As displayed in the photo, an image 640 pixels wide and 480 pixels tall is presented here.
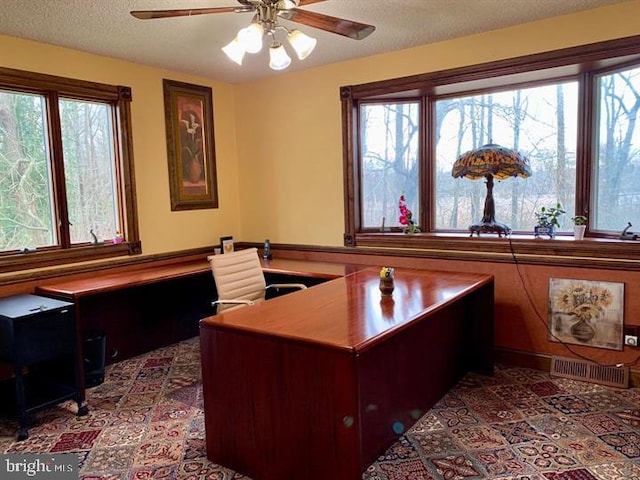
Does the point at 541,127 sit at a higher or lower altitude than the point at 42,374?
higher

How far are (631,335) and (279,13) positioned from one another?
9.41 ft

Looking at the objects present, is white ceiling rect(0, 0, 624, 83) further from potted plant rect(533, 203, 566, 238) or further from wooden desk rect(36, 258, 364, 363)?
wooden desk rect(36, 258, 364, 363)

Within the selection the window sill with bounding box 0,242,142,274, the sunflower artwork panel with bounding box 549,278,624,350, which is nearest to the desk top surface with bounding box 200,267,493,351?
the sunflower artwork panel with bounding box 549,278,624,350

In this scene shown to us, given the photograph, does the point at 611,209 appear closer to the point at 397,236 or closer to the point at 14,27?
the point at 397,236

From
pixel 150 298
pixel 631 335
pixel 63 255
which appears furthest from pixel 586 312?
pixel 63 255

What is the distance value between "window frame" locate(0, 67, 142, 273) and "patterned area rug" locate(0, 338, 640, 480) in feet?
3.30

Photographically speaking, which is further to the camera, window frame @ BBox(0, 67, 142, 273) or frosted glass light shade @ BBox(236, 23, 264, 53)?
window frame @ BBox(0, 67, 142, 273)

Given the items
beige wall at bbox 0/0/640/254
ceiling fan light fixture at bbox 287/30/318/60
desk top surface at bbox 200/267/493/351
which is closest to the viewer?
desk top surface at bbox 200/267/493/351

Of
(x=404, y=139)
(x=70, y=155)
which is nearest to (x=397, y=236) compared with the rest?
(x=404, y=139)

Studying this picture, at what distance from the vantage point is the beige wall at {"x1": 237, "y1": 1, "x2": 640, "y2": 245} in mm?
3506

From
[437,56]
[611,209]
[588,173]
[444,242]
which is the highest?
[437,56]

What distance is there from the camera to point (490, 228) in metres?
3.64

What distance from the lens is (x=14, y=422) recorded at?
9.21ft

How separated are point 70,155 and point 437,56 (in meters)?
Answer: 2.88
